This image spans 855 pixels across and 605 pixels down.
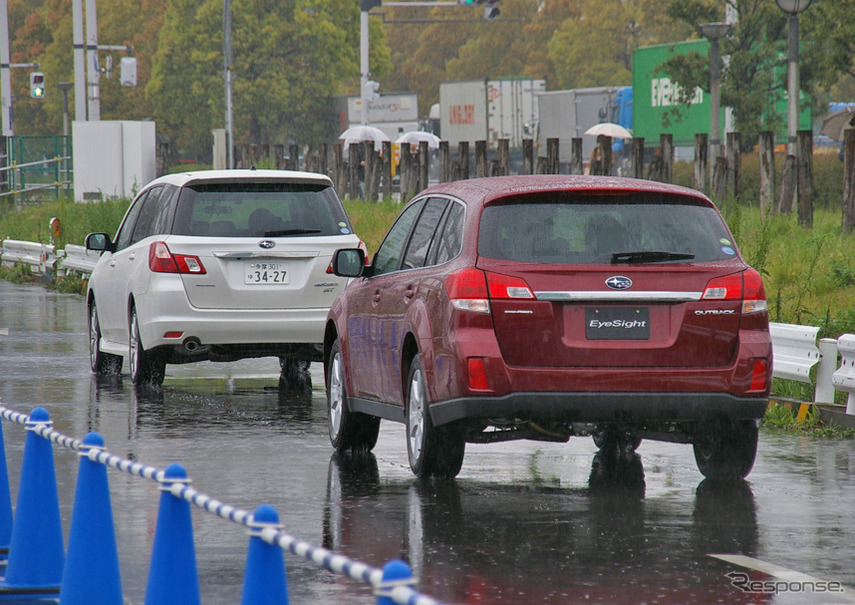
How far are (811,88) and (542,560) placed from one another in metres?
41.0

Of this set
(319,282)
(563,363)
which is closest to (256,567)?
(563,363)

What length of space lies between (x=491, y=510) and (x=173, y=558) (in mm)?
3426

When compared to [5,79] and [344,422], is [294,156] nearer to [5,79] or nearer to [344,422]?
[5,79]

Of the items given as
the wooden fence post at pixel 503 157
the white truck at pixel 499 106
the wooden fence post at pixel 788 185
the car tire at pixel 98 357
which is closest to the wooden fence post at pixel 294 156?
the wooden fence post at pixel 503 157

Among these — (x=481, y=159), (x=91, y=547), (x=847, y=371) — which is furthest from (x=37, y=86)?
(x=91, y=547)

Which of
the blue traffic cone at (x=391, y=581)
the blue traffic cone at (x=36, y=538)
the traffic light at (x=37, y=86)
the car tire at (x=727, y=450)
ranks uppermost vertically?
the traffic light at (x=37, y=86)

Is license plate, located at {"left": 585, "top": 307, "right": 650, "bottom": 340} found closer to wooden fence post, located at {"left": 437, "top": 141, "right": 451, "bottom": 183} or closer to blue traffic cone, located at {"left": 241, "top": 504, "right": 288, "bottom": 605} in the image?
blue traffic cone, located at {"left": 241, "top": 504, "right": 288, "bottom": 605}

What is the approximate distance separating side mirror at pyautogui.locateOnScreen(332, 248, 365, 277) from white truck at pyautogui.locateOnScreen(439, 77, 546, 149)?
192 feet

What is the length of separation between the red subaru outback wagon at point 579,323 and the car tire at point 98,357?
6.70m

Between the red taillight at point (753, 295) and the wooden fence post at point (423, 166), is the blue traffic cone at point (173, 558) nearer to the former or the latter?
the red taillight at point (753, 295)

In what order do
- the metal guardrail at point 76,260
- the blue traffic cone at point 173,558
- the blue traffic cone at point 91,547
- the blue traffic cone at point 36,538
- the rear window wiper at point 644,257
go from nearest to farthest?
the blue traffic cone at point 173,558
the blue traffic cone at point 91,547
the blue traffic cone at point 36,538
the rear window wiper at point 644,257
the metal guardrail at point 76,260

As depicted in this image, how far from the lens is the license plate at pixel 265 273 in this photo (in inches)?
526

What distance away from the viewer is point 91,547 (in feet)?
18.9

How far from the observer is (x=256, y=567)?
14.2 feet
